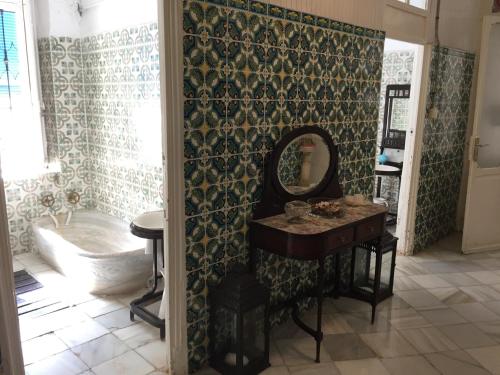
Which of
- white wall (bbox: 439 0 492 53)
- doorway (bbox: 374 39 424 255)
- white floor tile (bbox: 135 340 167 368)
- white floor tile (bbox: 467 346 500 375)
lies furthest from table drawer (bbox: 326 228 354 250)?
white wall (bbox: 439 0 492 53)

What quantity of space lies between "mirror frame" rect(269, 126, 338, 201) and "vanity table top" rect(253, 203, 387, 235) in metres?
0.19

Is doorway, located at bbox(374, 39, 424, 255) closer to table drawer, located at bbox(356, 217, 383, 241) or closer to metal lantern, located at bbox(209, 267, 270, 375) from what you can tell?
table drawer, located at bbox(356, 217, 383, 241)

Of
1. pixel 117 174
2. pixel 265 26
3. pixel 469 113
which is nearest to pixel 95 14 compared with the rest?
pixel 117 174

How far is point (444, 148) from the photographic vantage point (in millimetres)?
4547

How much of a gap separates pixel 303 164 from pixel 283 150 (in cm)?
24

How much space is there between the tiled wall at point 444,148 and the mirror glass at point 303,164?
1.72m

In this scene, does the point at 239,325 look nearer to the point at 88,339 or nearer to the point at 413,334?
the point at 88,339

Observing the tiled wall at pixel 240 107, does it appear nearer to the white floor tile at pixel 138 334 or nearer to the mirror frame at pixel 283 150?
the mirror frame at pixel 283 150

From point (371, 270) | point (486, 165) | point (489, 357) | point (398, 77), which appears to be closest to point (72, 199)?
point (371, 270)

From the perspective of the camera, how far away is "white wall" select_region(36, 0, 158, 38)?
386 centimetres

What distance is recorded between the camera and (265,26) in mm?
2463

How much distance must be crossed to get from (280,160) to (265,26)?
0.80 metres

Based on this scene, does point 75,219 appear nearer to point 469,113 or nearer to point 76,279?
point 76,279

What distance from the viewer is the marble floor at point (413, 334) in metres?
2.55
